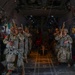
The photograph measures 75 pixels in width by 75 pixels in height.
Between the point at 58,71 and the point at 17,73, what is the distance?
1.96 meters

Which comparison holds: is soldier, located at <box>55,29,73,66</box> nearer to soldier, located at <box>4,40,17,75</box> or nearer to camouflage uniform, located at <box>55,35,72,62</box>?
camouflage uniform, located at <box>55,35,72,62</box>

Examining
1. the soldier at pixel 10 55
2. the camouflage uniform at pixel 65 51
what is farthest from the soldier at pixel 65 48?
the soldier at pixel 10 55

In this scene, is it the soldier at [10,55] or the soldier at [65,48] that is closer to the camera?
the soldier at [10,55]

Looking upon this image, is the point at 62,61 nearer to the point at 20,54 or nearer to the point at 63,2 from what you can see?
the point at 20,54

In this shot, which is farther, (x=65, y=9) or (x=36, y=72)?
(x=65, y=9)

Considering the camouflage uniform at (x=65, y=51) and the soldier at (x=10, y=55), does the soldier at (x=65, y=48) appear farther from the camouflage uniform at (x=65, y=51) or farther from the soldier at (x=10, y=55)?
the soldier at (x=10, y=55)

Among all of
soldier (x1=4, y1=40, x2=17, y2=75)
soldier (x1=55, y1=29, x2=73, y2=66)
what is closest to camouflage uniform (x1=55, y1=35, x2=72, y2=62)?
soldier (x1=55, y1=29, x2=73, y2=66)

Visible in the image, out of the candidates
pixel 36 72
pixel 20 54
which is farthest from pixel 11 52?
pixel 36 72

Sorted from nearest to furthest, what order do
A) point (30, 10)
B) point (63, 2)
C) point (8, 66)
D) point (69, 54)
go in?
point (8, 66) < point (69, 54) < point (63, 2) < point (30, 10)

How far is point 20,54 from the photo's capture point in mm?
9773

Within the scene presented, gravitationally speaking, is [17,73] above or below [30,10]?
below

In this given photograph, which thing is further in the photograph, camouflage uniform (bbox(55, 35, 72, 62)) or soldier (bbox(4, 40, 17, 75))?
camouflage uniform (bbox(55, 35, 72, 62))

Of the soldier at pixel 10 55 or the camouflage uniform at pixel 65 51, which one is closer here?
the soldier at pixel 10 55

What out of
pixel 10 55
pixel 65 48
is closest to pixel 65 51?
pixel 65 48
